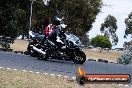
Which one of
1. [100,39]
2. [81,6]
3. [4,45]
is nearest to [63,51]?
[4,45]

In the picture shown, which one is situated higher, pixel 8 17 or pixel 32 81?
pixel 8 17

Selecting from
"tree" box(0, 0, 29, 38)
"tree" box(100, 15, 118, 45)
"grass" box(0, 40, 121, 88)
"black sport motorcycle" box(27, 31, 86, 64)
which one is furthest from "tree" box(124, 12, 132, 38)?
"grass" box(0, 40, 121, 88)

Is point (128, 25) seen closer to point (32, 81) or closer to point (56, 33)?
point (56, 33)

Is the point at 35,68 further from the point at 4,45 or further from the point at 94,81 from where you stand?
the point at 4,45

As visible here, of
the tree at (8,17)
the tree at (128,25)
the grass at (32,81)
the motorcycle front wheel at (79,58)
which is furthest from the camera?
the tree at (128,25)

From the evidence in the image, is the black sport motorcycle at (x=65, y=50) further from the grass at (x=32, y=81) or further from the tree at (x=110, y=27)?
the tree at (x=110, y=27)

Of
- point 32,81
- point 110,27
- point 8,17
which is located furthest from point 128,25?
point 32,81

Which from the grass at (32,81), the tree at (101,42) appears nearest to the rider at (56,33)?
the grass at (32,81)

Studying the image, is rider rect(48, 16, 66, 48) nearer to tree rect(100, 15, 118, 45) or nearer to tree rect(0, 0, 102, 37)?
tree rect(0, 0, 102, 37)

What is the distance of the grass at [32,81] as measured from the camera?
10.6m

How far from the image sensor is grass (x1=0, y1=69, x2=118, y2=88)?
34.9 ft

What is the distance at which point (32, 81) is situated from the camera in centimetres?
1132

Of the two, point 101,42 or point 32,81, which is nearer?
point 32,81

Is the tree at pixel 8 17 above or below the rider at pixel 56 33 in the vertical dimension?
above
